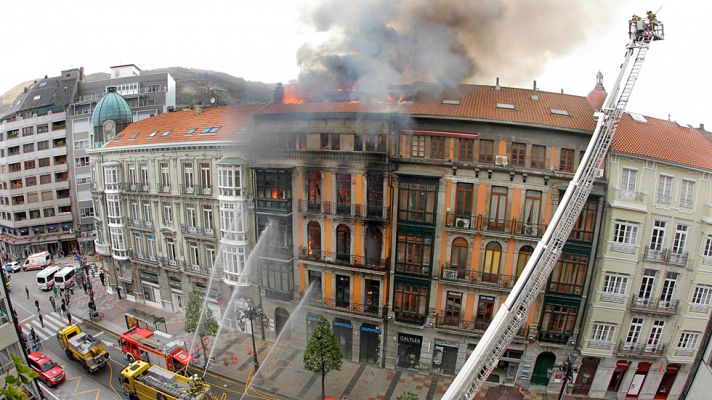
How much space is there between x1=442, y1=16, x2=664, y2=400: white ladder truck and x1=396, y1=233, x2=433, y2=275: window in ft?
14.9

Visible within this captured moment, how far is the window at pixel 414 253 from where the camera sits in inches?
509

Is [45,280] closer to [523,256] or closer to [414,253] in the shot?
[414,253]

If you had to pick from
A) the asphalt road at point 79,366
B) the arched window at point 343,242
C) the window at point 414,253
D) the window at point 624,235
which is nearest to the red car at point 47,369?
the asphalt road at point 79,366

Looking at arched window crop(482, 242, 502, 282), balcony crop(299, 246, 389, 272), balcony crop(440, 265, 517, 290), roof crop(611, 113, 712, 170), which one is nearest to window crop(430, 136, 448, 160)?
arched window crop(482, 242, 502, 282)

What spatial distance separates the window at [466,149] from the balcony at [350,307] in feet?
22.9

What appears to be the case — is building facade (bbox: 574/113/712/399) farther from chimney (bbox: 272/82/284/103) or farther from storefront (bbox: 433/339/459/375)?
chimney (bbox: 272/82/284/103)

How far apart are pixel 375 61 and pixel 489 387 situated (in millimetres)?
13329

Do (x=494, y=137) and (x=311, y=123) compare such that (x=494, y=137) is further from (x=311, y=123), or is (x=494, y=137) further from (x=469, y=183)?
(x=311, y=123)

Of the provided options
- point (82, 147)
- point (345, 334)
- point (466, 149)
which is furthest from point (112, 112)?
point (466, 149)

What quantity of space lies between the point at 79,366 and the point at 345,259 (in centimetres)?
1380

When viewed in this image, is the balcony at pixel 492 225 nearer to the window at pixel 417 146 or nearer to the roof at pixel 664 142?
the window at pixel 417 146

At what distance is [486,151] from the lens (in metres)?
11.7

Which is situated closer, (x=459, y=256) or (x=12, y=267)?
(x=459, y=256)

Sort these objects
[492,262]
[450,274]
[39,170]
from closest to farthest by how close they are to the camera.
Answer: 1. [492,262]
2. [450,274]
3. [39,170]
